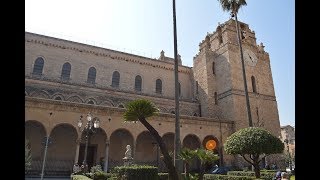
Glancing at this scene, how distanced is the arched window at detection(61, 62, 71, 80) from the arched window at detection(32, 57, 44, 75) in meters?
2.31

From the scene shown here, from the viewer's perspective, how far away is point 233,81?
Result: 105ft

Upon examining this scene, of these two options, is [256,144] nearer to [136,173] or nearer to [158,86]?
[136,173]

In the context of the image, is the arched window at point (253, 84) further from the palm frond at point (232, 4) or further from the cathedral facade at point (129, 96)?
the palm frond at point (232, 4)

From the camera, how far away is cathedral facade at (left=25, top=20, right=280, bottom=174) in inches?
888

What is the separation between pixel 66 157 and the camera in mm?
23391

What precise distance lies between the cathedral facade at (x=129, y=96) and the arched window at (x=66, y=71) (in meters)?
0.11

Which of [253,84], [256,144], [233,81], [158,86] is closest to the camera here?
[256,144]

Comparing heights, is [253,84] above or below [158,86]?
below

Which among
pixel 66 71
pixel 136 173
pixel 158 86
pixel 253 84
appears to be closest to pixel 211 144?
pixel 253 84

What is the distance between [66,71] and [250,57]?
23.6 m

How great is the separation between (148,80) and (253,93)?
1364 centimetres

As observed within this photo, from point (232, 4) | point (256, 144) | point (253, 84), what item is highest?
point (232, 4)

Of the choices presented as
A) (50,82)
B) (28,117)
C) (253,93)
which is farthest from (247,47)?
(28,117)

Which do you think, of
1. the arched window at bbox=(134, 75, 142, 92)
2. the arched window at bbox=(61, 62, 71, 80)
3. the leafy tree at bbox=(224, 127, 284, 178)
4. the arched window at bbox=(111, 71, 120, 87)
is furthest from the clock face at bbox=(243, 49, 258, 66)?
the arched window at bbox=(61, 62, 71, 80)
